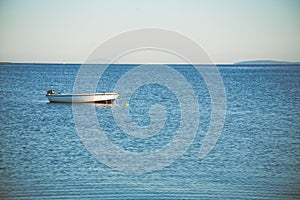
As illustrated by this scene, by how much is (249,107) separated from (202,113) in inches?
289

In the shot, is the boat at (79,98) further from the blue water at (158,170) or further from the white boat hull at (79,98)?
the blue water at (158,170)

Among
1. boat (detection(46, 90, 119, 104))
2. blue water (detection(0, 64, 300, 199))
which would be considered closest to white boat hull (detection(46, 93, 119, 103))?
boat (detection(46, 90, 119, 104))

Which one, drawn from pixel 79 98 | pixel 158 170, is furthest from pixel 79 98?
pixel 158 170

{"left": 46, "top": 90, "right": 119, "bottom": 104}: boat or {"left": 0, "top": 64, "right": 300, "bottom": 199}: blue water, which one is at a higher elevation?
{"left": 46, "top": 90, "right": 119, "bottom": 104}: boat

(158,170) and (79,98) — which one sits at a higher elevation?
(79,98)

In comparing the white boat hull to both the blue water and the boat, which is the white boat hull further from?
the blue water

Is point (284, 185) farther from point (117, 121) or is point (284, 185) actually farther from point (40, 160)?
point (117, 121)

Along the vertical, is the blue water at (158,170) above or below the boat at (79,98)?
below

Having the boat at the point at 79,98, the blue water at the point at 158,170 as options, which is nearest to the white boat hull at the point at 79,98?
the boat at the point at 79,98

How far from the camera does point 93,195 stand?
15.4m

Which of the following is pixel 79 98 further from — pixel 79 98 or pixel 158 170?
pixel 158 170

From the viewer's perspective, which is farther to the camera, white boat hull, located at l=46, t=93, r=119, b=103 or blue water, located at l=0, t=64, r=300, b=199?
white boat hull, located at l=46, t=93, r=119, b=103

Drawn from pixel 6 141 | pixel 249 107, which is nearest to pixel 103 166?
pixel 6 141

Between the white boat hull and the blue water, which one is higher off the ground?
the white boat hull
